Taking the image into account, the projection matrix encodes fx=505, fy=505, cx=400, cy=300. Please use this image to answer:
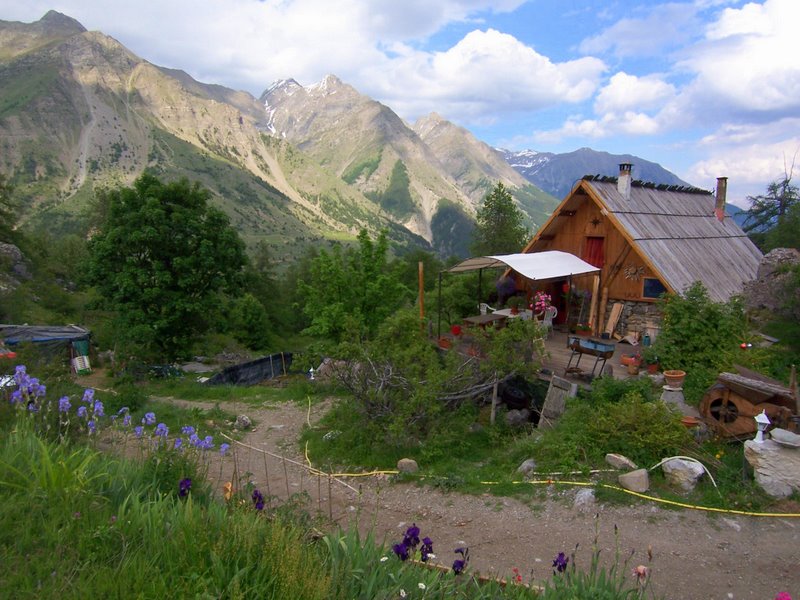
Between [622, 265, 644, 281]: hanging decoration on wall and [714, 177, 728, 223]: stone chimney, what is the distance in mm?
9463

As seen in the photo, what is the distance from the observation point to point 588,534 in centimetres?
709

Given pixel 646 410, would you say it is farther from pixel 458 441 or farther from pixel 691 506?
pixel 458 441

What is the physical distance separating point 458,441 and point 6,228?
4064 cm

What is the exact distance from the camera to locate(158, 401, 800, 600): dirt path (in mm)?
6023

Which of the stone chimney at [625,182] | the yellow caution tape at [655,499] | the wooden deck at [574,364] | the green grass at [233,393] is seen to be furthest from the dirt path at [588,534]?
the stone chimney at [625,182]

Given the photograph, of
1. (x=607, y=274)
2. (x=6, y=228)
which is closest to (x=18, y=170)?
(x=6, y=228)

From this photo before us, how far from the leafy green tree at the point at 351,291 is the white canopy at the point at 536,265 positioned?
524 cm

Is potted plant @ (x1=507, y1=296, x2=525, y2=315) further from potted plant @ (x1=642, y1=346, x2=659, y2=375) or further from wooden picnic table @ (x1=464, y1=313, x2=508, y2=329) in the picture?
potted plant @ (x1=642, y1=346, x2=659, y2=375)

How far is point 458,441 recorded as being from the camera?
11375 millimetres

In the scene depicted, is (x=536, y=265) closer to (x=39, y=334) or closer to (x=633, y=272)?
(x=633, y=272)

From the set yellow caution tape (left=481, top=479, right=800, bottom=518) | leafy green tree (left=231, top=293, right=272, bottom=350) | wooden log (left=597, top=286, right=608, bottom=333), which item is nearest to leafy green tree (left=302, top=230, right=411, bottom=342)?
wooden log (left=597, top=286, right=608, bottom=333)

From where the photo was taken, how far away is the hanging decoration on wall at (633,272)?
53.3 feet

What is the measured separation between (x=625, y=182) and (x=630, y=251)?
3.20m

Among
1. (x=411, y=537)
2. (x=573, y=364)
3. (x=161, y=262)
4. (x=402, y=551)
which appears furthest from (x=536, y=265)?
(x=161, y=262)
